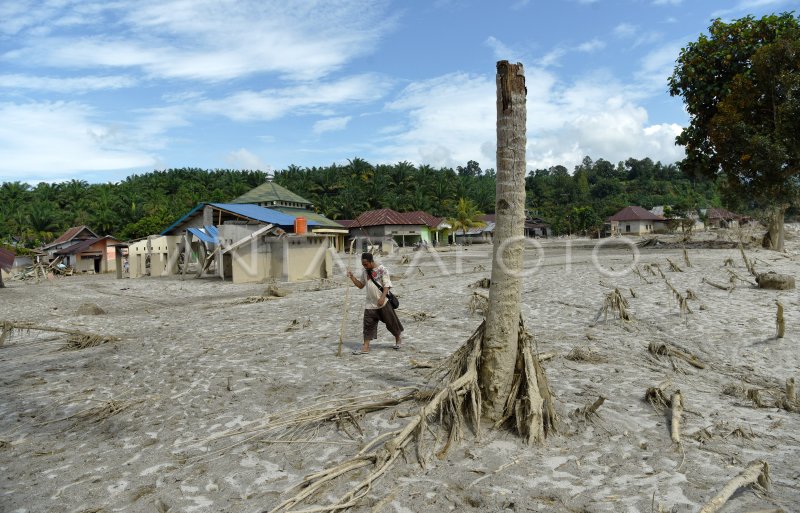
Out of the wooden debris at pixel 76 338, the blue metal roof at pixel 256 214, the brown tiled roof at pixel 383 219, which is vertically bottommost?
the wooden debris at pixel 76 338

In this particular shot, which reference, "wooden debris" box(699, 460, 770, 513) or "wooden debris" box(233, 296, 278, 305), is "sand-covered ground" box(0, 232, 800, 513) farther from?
"wooden debris" box(233, 296, 278, 305)

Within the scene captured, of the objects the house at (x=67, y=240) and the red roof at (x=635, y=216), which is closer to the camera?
the house at (x=67, y=240)

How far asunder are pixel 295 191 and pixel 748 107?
2136 inches

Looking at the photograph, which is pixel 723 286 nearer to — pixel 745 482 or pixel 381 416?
pixel 745 482

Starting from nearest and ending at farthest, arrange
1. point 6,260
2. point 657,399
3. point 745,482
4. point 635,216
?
point 745,482, point 657,399, point 6,260, point 635,216

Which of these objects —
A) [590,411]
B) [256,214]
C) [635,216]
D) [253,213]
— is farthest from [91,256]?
[635,216]

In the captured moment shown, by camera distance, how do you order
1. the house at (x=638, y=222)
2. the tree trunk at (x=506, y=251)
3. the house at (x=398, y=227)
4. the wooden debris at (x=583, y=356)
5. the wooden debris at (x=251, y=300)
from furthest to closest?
1. the house at (x=638, y=222)
2. the house at (x=398, y=227)
3. the wooden debris at (x=251, y=300)
4. the wooden debris at (x=583, y=356)
5. the tree trunk at (x=506, y=251)

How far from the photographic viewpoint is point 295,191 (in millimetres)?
70375

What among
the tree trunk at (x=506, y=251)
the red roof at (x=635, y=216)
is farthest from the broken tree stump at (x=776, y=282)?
the red roof at (x=635, y=216)

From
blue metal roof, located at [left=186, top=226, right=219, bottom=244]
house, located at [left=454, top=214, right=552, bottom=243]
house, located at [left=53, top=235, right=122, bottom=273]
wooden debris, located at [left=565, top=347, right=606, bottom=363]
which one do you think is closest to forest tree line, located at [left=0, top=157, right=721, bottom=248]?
house, located at [left=454, top=214, right=552, bottom=243]

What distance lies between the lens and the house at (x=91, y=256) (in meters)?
42.1

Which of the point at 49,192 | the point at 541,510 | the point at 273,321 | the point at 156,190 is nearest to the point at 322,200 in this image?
the point at 156,190

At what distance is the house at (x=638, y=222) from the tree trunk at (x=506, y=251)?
6939 centimetres

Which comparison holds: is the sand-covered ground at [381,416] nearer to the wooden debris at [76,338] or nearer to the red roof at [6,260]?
the wooden debris at [76,338]
